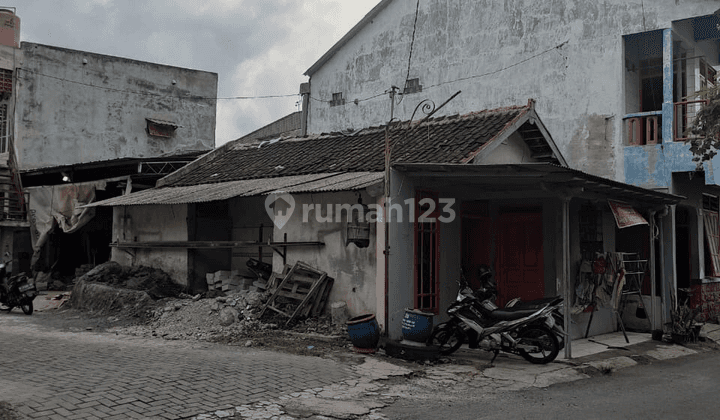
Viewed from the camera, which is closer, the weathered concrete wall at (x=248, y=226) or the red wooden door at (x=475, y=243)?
the red wooden door at (x=475, y=243)

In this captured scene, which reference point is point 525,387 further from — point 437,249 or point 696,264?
point 696,264

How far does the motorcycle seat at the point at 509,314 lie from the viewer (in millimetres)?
9031

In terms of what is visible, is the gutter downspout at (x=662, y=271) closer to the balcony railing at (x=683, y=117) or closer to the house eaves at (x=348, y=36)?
the balcony railing at (x=683, y=117)

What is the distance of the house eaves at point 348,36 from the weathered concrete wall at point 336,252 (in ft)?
31.9

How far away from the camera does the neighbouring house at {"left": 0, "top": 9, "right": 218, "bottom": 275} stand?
19188 millimetres

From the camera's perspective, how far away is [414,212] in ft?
34.4

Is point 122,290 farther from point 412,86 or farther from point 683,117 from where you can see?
point 683,117

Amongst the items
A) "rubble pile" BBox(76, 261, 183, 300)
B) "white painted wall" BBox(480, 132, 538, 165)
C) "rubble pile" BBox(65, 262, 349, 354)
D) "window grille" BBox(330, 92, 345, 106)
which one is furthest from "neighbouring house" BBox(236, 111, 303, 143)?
"white painted wall" BBox(480, 132, 538, 165)

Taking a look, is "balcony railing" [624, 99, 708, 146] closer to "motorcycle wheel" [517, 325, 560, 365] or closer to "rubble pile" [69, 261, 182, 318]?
"motorcycle wheel" [517, 325, 560, 365]

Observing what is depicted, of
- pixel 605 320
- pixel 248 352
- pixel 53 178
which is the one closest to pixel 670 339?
pixel 605 320

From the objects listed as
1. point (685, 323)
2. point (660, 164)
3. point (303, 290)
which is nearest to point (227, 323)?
point (303, 290)

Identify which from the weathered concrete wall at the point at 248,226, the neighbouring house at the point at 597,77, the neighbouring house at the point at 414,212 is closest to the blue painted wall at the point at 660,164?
the neighbouring house at the point at 597,77

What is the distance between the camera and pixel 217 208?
15.1 meters

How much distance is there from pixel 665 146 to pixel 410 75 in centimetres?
803
